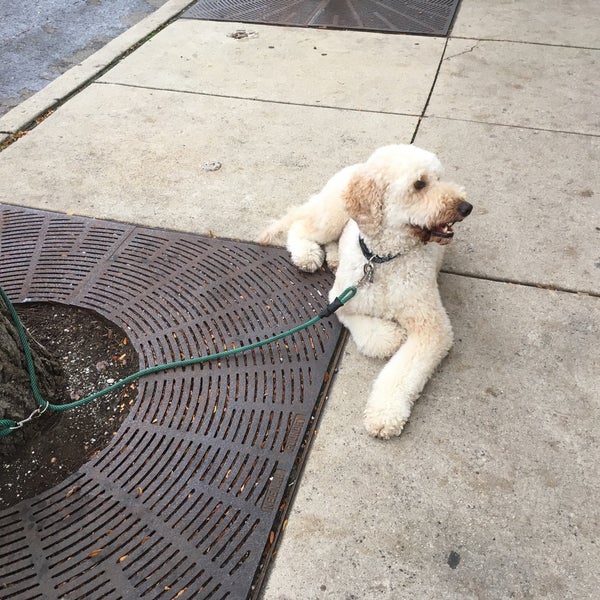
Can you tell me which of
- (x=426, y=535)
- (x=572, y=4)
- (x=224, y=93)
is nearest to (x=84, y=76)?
(x=224, y=93)

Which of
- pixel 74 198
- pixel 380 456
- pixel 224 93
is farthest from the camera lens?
pixel 224 93

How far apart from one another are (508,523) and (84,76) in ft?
16.1

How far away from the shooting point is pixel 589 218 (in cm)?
346

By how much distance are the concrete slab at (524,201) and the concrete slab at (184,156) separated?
54cm

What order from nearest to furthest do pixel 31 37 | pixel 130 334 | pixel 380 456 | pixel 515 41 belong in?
pixel 380 456, pixel 130 334, pixel 515 41, pixel 31 37

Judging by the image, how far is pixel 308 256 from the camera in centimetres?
316

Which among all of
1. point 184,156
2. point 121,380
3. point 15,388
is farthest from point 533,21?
point 15,388

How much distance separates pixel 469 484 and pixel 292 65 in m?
4.25

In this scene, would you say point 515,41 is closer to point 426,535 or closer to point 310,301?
point 310,301

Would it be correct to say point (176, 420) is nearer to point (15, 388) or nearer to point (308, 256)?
point (15, 388)

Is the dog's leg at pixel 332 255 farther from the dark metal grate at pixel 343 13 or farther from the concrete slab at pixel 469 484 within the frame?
the dark metal grate at pixel 343 13

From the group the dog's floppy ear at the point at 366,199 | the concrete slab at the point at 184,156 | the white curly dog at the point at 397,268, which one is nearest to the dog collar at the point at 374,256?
the white curly dog at the point at 397,268

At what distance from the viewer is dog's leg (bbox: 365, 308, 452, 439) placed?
7.78 ft

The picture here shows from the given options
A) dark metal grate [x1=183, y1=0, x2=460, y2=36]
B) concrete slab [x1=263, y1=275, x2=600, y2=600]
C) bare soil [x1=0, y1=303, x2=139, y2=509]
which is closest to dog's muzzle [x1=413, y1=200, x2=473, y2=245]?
concrete slab [x1=263, y1=275, x2=600, y2=600]
